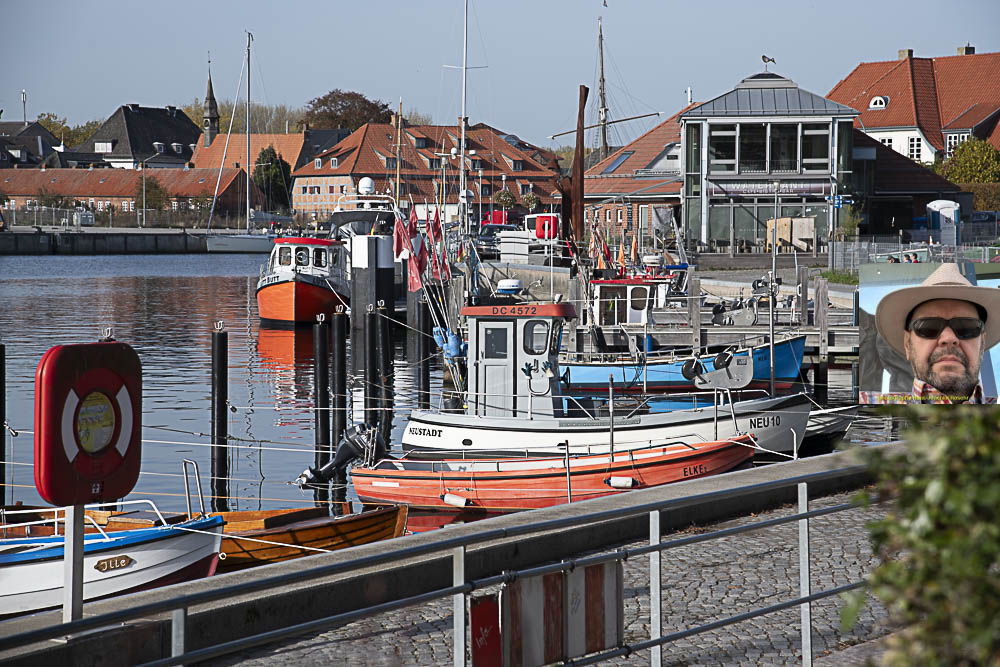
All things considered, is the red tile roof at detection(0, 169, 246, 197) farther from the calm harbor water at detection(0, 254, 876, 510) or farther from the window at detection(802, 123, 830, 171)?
the window at detection(802, 123, 830, 171)

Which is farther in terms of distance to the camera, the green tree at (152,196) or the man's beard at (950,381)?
the green tree at (152,196)

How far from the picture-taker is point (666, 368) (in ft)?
92.9

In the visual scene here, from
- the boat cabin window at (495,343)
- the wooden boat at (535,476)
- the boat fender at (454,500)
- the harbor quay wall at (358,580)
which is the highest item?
the boat cabin window at (495,343)

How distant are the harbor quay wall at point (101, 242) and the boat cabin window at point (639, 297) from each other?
9070 cm

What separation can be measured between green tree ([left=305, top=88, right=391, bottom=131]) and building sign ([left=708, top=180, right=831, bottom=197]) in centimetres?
9343

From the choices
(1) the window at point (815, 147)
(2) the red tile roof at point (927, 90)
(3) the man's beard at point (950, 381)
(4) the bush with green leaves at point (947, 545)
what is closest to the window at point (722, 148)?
(1) the window at point (815, 147)

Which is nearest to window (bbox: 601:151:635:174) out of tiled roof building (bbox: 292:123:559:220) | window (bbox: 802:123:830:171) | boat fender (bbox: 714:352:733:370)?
window (bbox: 802:123:830:171)

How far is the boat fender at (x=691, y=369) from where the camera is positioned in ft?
88.3

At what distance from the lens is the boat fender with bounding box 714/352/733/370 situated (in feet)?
87.5

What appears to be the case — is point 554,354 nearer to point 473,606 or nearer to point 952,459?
point 473,606

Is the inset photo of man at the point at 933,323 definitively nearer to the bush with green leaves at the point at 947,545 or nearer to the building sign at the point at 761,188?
the bush with green leaves at the point at 947,545

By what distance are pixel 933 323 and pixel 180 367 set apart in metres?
32.7

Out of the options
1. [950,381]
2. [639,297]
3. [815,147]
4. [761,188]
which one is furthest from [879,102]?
[950,381]

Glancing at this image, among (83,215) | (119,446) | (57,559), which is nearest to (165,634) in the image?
(119,446)
